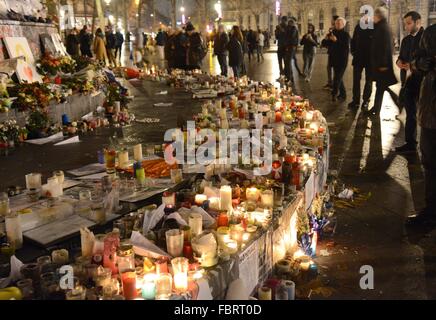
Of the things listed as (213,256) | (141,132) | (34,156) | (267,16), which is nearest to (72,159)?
(34,156)

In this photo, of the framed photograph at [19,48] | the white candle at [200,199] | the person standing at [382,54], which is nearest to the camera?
the white candle at [200,199]

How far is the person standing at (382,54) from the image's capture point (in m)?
9.53

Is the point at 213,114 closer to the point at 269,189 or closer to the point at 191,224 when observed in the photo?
the point at 269,189

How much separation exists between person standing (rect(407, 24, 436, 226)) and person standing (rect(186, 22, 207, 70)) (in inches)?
410

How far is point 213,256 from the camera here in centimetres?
325

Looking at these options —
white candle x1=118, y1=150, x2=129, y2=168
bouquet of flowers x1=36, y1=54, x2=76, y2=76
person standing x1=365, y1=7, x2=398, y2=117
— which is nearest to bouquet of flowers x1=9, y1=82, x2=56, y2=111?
bouquet of flowers x1=36, y1=54, x2=76, y2=76

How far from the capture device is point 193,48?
1482cm

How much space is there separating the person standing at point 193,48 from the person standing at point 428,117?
10402 mm

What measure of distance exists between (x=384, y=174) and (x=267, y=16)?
63.7 m

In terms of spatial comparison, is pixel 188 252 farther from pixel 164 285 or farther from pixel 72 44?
pixel 72 44

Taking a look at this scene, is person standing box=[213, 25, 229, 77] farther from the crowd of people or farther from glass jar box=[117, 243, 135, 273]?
glass jar box=[117, 243, 135, 273]

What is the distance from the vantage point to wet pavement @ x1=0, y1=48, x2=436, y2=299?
149 inches

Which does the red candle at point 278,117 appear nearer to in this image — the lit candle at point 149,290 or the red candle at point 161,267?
the red candle at point 161,267

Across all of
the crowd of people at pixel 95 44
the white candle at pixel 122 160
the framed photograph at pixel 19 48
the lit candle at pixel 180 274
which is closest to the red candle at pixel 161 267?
the lit candle at pixel 180 274
